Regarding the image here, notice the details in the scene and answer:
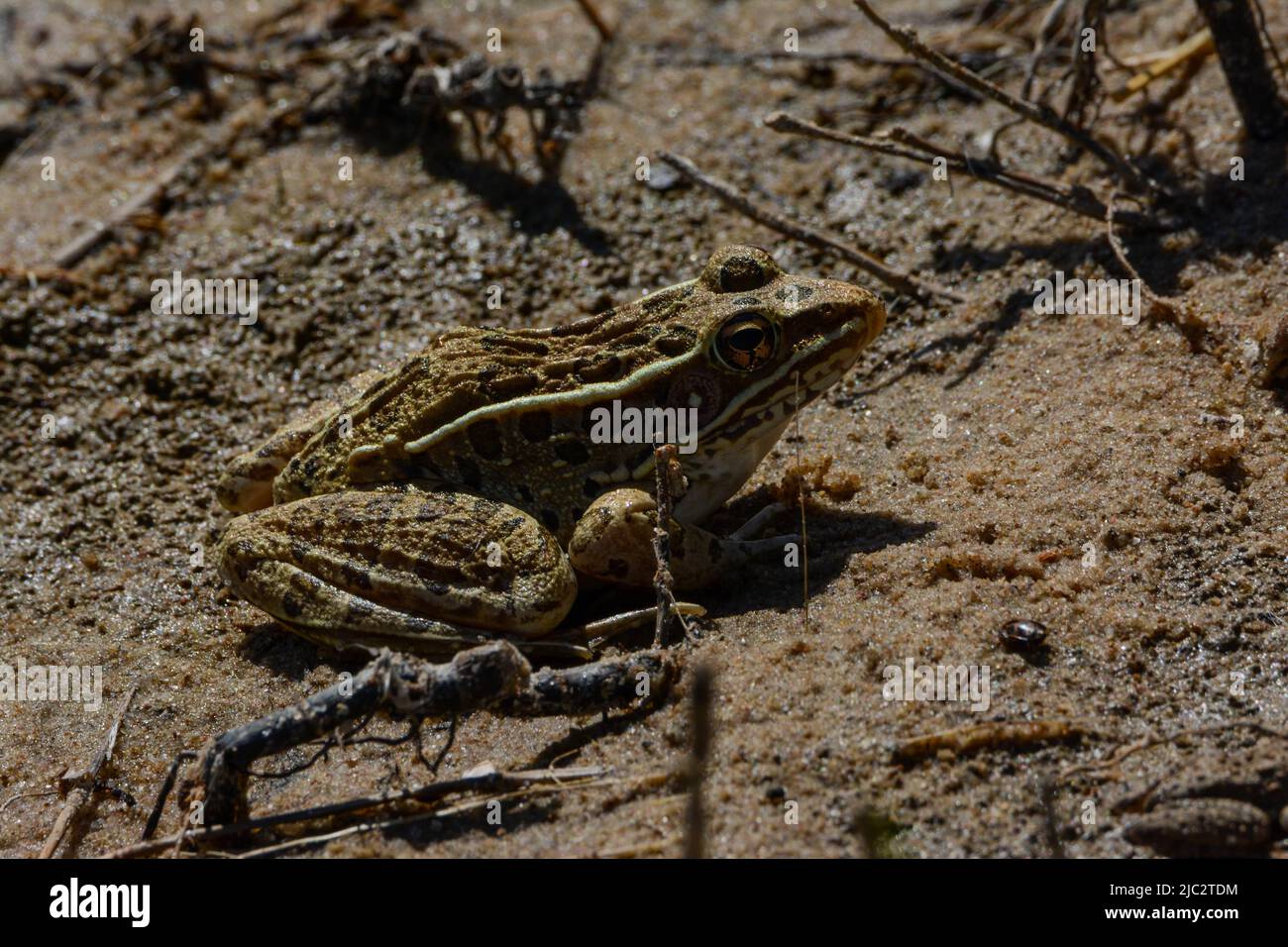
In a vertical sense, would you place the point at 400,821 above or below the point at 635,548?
below

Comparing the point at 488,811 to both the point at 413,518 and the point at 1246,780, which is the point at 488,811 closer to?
the point at 413,518

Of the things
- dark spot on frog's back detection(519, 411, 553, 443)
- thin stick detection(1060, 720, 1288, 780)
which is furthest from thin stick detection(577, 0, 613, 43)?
thin stick detection(1060, 720, 1288, 780)

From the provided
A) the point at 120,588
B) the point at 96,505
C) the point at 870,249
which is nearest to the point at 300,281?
the point at 96,505

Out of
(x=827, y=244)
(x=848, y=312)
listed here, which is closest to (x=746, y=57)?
(x=827, y=244)

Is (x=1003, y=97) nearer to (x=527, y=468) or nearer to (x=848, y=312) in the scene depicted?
(x=848, y=312)

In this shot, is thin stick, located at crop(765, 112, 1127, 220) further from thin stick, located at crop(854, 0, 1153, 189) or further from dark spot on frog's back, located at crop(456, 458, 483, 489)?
dark spot on frog's back, located at crop(456, 458, 483, 489)

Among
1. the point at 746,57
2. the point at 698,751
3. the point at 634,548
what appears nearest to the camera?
the point at 698,751

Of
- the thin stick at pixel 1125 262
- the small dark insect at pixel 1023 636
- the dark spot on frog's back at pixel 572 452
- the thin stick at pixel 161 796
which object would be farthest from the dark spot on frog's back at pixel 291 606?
the thin stick at pixel 1125 262

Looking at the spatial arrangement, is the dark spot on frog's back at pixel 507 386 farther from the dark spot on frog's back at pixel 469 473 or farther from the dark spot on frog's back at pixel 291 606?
the dark spot on frog's back at pixel 291 606
